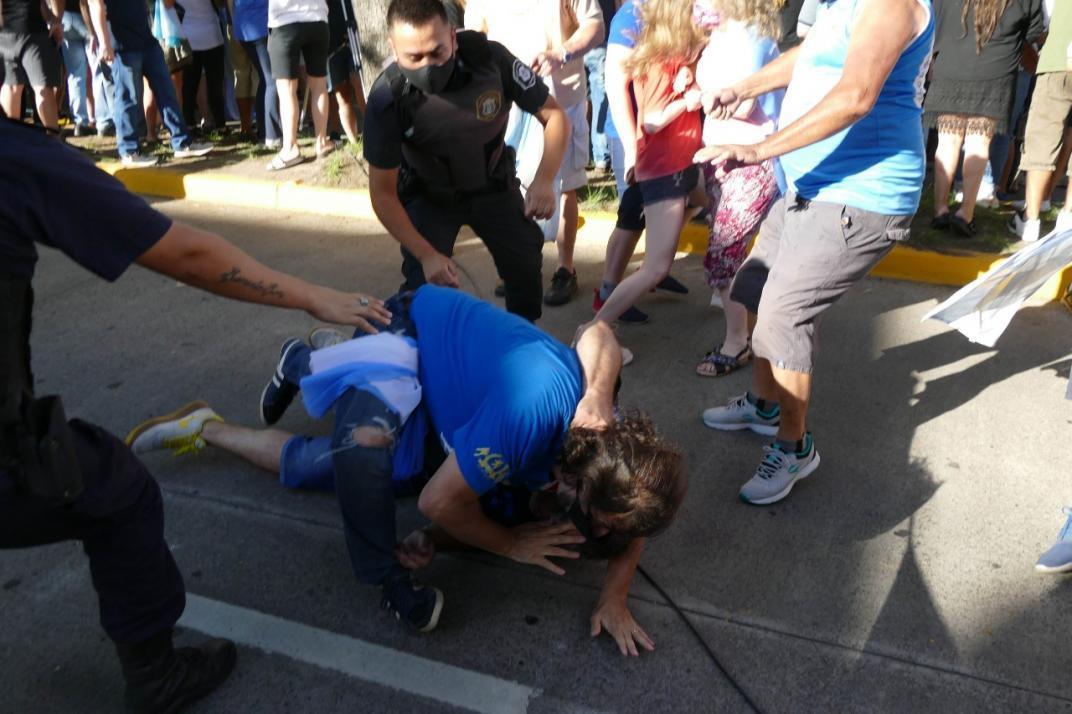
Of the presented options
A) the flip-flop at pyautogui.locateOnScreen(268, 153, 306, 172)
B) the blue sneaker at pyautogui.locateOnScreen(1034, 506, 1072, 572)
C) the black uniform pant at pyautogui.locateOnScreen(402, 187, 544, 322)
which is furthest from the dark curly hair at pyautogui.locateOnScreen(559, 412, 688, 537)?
the flip-flop at pyautogui.locateOnScreen(268, 153, 306, 172)

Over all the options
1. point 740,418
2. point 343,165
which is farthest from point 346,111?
point 740,418

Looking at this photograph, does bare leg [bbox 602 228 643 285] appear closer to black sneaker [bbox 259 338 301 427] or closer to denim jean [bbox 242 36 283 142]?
black sneaker [bbox 259 338 301 427]

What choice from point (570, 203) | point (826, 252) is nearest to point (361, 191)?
point (570, 203)

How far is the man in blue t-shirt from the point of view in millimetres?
2330

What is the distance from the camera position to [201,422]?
3523 mm

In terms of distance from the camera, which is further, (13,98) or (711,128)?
(13,98)

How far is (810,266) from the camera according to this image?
9.71ft

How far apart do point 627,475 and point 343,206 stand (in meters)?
4.79

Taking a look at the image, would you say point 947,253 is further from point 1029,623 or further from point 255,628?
point 255,628

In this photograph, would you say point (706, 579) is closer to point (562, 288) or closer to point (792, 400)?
point (792, 400)

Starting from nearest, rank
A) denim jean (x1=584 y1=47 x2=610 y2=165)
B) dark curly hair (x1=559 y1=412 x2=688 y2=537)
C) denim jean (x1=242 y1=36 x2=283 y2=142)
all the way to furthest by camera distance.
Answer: dark curly hair (x1=559 y1=412 x2=688 y2=537)
denim jean (x1=584 y1=47 x2=610 y2=165)
denim jean (x1=242 y1=36 x2=283 y2=142)

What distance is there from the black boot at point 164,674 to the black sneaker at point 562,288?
2.81m

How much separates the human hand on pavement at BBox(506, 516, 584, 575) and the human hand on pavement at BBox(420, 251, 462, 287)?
1080 mm

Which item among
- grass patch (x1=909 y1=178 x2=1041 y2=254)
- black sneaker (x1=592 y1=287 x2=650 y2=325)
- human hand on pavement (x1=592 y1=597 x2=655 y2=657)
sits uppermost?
grass patch (x1=909 y1=178 x2=1041 y2=254)
